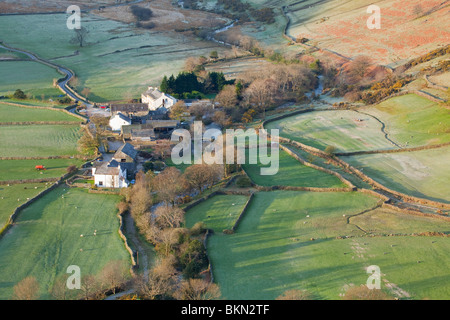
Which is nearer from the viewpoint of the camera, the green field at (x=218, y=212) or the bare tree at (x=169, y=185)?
the green field at (x=218, y=212)

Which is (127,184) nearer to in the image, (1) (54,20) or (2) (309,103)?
(2) (309,103)

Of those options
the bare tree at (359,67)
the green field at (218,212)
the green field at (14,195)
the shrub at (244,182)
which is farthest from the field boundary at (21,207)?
the bare tree at (359,67)

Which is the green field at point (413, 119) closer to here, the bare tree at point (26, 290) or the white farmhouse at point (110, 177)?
the white farmhouse at point (110, 177)

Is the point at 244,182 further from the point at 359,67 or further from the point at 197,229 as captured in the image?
the point at 359,67

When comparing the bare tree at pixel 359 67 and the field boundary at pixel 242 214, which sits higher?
the bare tree at pixel 359 67

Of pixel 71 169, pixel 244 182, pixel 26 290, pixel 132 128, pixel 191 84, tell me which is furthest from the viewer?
pixel 191 84

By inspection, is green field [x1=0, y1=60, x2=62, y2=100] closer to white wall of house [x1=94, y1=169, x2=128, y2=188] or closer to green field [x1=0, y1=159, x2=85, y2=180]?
green field [x1=0, y1=159, x2=85, y2=180]

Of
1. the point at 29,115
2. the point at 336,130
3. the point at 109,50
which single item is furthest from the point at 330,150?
the point at 109,50
